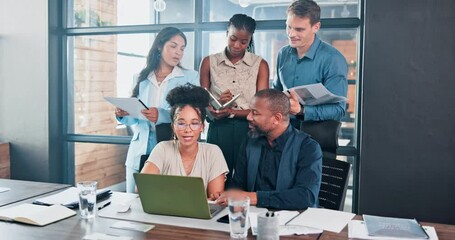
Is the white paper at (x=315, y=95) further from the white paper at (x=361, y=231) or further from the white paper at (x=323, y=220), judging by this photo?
the white paper at (x=361, y=231)

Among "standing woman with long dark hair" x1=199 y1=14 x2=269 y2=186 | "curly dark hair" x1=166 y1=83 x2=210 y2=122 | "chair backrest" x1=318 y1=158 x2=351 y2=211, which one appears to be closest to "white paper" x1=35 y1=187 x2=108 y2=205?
"curly dark hair" x1=166 y1=83 x2=210 y2=122

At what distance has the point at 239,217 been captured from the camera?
1.50 m

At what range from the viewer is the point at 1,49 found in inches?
164

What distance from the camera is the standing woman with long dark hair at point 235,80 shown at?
2.69 meters

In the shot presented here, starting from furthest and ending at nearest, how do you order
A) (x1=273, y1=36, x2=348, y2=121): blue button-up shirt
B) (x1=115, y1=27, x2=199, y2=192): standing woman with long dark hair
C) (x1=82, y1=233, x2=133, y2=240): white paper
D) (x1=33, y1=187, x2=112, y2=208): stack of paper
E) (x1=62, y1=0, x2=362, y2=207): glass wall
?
(x1=62, y1=0, x2=362, y2=207): glass wall < (x1=115, y1=27, x2=199, y2=192): standing woman with long dark hair < (x1=273, y1=36, x2=348, y2=121): blue button-up shirt < (x1=33, y1=187, x2=112, y2=208): stack of paper < (x1=82, y1=233, x2=133, y2=240): white paper

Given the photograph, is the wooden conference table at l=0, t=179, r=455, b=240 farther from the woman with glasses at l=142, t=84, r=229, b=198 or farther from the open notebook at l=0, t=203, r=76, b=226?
the woman with glasses at l=142, t=84, r=229, b=198

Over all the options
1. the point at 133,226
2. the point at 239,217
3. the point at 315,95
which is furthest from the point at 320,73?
the point at 133,226

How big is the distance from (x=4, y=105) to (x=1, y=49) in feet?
1.62

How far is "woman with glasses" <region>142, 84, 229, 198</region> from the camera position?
7.20 ft

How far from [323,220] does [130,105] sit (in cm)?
143

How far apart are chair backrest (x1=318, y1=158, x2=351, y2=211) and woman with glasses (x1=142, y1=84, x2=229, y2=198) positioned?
48 centimetres

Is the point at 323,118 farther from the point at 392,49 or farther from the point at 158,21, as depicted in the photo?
the point at 158,21

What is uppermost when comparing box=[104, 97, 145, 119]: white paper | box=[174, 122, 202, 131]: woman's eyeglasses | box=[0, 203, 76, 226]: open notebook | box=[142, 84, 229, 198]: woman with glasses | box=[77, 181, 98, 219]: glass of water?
box=[104, 97, 145, 119]: white paper

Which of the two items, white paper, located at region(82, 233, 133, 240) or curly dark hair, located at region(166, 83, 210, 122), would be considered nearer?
white paper, located at region(82, 233, 133, 240)
